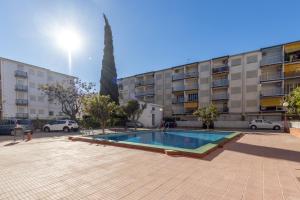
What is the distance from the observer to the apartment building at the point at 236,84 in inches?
1187

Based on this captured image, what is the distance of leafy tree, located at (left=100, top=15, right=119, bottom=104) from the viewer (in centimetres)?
3297

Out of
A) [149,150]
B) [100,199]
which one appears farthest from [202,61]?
[100,199]

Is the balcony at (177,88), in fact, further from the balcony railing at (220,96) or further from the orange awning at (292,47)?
the orange awning at (292,47)

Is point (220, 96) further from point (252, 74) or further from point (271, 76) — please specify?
point (271, 76)

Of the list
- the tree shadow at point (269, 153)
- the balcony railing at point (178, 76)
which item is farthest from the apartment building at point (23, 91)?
the tree shadow at point (269, 153)

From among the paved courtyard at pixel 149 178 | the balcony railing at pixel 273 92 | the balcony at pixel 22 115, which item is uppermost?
the balcony railing at pixel 273 92

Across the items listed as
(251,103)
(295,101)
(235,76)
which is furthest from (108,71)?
(295,101)

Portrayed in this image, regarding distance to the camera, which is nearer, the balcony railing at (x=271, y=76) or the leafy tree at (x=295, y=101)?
the leafy tree at (x=295, y=101)

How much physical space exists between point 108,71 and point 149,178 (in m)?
30.2

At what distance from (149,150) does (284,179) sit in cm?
573

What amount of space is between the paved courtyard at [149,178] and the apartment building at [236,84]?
2800 cm

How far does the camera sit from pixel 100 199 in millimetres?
4023

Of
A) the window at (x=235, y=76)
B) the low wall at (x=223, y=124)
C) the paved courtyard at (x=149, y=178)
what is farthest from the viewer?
the window at (x=235, y=76)

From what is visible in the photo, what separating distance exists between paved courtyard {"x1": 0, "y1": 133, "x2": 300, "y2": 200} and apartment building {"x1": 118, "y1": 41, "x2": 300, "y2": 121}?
91.9 feet
